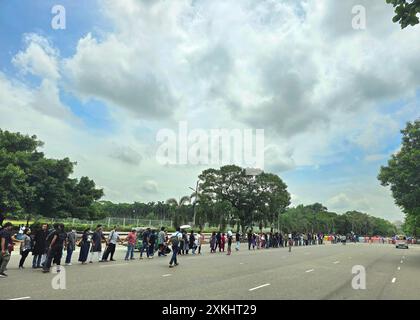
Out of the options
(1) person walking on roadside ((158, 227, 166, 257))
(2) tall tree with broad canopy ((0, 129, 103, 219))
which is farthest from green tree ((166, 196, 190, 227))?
(1) person walking on roadside ((158, 227, 166, 257))

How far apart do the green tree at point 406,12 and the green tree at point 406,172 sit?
63.1 ft

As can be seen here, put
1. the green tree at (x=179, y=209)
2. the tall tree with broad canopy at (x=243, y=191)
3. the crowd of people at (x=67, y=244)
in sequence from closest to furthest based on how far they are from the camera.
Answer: the crowd of people at (x=67, y=244)
the green tree at (x=179, y=209)
the tall tree with broad canopy at (x=243, y=191)

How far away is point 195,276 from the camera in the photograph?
1447 centimetres

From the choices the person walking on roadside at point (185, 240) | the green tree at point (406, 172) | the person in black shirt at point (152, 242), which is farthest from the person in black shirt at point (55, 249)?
the green tree at point (406, 172)

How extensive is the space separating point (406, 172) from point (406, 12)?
68.3 feet

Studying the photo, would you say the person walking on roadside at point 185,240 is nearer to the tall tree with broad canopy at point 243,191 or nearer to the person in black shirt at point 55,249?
the person in black shirt at point 55,249

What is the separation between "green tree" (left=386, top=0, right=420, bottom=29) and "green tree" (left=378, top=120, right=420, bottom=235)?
19232mm

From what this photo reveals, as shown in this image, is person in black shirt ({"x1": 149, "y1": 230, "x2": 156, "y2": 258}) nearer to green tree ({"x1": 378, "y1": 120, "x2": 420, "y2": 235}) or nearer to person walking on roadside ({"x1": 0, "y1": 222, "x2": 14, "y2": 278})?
person walking on roadside ({"x1": 0, "y1": 222, "x2": 14, "y2": 278})

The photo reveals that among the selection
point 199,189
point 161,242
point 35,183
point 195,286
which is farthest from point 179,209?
point 195,286

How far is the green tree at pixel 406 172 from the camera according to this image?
87.1ft

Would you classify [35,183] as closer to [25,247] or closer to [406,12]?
[25,247]

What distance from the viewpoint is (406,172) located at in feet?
89.8

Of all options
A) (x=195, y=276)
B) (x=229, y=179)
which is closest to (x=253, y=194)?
(x=229, y=179)
